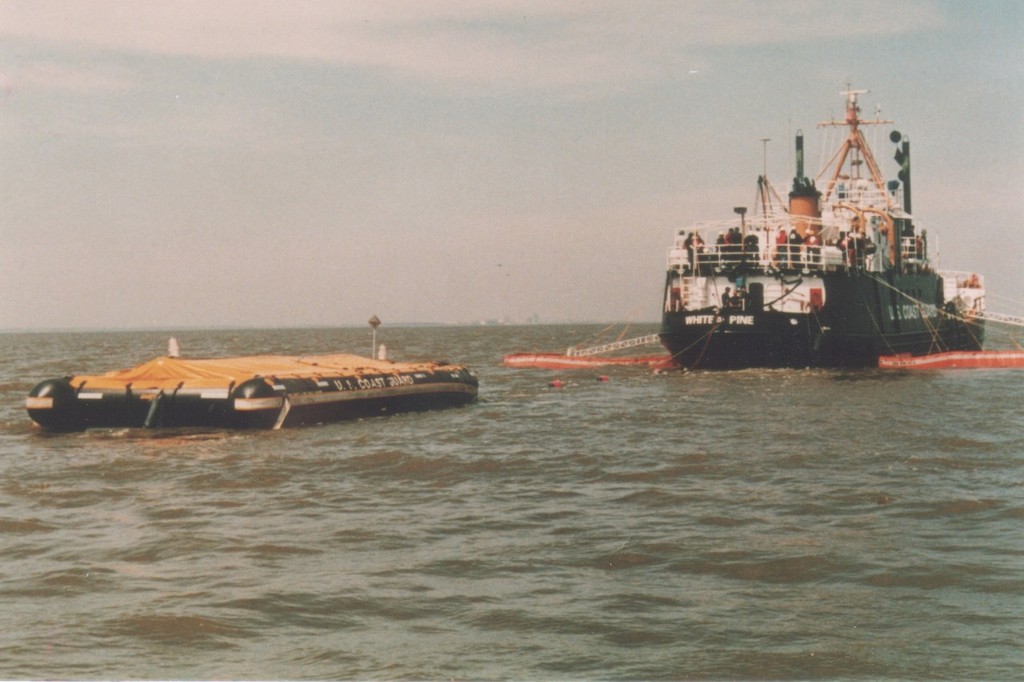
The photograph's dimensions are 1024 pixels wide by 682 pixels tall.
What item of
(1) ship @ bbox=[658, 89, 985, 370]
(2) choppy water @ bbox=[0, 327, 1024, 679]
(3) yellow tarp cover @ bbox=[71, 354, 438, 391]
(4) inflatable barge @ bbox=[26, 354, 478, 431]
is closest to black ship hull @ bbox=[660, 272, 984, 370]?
(1) ship @ bbox=[658, 89, 985, 370]

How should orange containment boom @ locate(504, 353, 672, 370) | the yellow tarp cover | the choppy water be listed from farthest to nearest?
orange containment boom @ locate(504, 353, 672, 370), the yellow tarp cover, the choppy water

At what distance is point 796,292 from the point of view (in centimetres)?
4397

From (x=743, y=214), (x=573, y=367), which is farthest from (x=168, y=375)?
(x=573, y=367)

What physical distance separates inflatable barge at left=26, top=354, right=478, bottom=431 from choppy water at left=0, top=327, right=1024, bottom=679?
0.68 meters

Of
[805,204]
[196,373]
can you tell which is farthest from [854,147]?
[196,373]

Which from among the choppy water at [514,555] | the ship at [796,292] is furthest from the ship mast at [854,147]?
the choppy water at [514,555]

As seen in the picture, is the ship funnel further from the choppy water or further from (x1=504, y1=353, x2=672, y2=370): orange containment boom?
the choppy water

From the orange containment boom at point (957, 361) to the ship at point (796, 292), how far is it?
2.32ft

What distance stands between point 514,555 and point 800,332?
106ft

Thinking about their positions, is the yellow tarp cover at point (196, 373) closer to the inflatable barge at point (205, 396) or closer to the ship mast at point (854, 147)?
the inflatable barge at point (205, 396)

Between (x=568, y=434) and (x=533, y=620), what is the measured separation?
52.5 feet

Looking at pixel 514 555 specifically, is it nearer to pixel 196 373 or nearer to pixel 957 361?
pixel 196 373

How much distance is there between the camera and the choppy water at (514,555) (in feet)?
31.2

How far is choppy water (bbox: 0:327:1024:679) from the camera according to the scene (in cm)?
951
